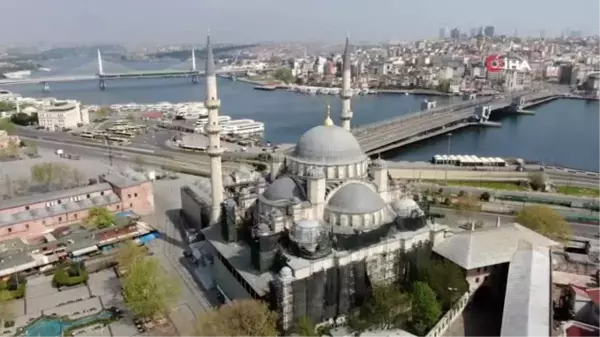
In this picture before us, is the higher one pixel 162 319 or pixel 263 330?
pixel 263 330

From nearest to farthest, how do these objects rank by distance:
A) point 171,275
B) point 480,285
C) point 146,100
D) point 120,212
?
point 480,285 → point 171,275 → point 120,212 → point 146,100

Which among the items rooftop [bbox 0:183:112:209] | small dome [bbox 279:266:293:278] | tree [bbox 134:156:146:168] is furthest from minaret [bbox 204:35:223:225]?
tree [bbox 134:156:146:168]

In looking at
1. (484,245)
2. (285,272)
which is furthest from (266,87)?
(285,272)

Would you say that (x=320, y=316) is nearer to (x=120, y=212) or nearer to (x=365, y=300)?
(x=365, y=300)

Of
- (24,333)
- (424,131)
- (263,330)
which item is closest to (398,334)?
(263,330)

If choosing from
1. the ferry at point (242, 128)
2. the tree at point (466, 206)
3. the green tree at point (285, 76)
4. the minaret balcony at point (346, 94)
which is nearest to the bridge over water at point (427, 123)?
the ferry at point (242, 128)

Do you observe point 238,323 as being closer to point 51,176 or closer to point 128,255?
point 128,255

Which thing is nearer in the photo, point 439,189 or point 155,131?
point 439,189
